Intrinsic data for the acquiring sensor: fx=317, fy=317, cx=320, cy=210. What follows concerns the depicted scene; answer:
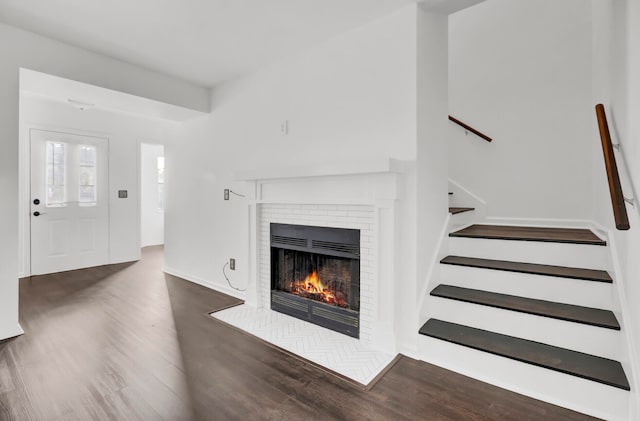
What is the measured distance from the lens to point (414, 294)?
2283mm

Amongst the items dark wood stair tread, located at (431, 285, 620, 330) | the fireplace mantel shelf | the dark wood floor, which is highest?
the fireplace mantel shelf

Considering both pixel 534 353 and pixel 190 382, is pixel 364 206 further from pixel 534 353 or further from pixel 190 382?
pixel 190 382

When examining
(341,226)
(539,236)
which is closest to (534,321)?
(539,236)

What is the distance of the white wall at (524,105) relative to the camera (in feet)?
10.4

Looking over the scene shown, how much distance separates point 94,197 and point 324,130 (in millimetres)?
4276

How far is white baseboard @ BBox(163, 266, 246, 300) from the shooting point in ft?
11.7

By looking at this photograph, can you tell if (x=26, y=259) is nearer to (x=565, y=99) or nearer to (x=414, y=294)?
(x=414, y=294)

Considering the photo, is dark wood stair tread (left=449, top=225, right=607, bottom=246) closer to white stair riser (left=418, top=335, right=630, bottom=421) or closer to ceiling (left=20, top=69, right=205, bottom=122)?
white stair riser (left=418, top=335, right=630, bottom=421)

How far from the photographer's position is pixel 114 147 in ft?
16.9

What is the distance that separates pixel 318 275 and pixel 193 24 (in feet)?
7.62

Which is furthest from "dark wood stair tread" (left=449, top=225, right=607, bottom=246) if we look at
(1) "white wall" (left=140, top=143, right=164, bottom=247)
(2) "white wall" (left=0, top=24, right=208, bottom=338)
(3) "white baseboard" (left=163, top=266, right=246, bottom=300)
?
(1) "white wall" (left=140, top=143, right=164, bottom=247)

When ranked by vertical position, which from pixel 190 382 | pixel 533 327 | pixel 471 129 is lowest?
pixel 190 382

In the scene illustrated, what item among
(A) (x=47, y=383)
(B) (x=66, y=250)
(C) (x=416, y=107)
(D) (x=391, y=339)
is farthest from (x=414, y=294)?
(B) (x=66, y=250)

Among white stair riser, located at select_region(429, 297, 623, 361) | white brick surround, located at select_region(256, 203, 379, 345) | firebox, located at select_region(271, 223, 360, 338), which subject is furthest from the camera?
firebox, located at select_region(271, 223, 360, 338)
